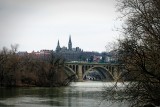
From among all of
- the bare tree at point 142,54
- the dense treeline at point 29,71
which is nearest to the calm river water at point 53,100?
→ the bare tree at point 142,54

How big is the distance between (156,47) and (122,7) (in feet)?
7.86

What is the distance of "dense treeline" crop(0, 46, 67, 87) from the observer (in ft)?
230

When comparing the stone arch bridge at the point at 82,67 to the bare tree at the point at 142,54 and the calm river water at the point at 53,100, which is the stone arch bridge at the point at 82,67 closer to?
the calm river water at the point at 53,100

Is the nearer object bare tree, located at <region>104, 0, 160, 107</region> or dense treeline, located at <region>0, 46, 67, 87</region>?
bare tree, located at <region>104, 0, 160, 107</region>

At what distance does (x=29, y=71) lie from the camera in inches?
2955

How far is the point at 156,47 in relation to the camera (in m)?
14.3

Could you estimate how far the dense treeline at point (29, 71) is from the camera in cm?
7025

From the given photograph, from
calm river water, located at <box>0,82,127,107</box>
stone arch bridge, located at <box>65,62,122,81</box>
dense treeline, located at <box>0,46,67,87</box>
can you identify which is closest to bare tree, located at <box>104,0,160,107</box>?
calm river water, located at <box>0,82,127,107</box>

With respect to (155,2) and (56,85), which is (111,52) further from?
(56,85)

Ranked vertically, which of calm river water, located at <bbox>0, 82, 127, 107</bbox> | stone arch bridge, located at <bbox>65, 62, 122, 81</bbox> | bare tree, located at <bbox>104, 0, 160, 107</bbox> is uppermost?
stone arch bridge, located at <bbox>65, 62, 122, 81</bbox>

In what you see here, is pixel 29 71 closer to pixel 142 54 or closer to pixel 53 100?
pixel 53 100

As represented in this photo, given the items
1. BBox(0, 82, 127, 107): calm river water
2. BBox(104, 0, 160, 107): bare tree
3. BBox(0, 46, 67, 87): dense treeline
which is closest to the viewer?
BBox(104, 0, 160, 107): bare tree

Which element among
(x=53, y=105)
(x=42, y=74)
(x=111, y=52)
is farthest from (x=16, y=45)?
(x=111, y=52)

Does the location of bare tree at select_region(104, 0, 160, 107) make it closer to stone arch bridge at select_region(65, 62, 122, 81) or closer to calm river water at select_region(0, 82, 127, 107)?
calm river water at select_region(0, 82, 127, 107)
